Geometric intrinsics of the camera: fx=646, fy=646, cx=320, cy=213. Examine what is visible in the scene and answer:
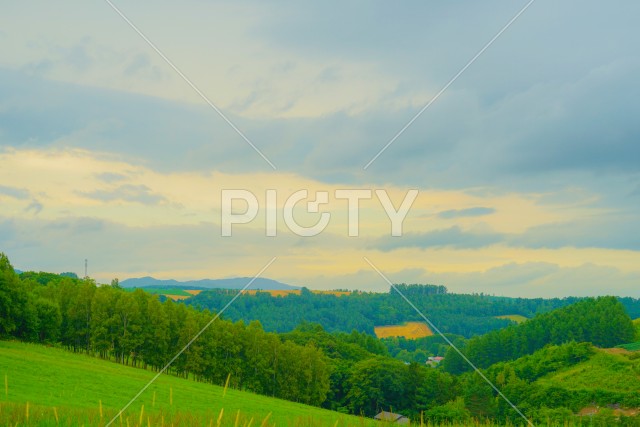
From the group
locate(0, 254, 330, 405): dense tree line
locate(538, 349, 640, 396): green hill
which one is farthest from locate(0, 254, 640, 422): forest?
A: locate(538, 349, 640, 396): green hill

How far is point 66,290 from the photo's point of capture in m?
99.1

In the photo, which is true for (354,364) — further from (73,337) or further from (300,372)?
(73,337)

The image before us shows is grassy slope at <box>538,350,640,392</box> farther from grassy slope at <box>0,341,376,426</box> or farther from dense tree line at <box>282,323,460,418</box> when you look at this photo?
grassy slope at <box>0,341,376,426</box>

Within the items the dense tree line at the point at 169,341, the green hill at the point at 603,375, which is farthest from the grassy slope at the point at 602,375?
the dense tree line at the point at 169,341

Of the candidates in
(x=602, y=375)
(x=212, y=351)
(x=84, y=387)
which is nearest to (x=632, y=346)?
(x=602, y=375)

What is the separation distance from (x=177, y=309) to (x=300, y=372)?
70.3 ft

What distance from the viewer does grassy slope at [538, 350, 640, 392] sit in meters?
136

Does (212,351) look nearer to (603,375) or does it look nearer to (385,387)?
(385,387)

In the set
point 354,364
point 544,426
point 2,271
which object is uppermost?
point 2,271

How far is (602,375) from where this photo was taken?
144625mm

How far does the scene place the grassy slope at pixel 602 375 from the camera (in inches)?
5374

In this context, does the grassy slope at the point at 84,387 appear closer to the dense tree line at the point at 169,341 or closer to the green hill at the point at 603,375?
the dense tree line at the point at 169,341

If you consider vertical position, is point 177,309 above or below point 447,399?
above

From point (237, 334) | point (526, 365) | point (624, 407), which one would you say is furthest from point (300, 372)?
point (526, 365)
